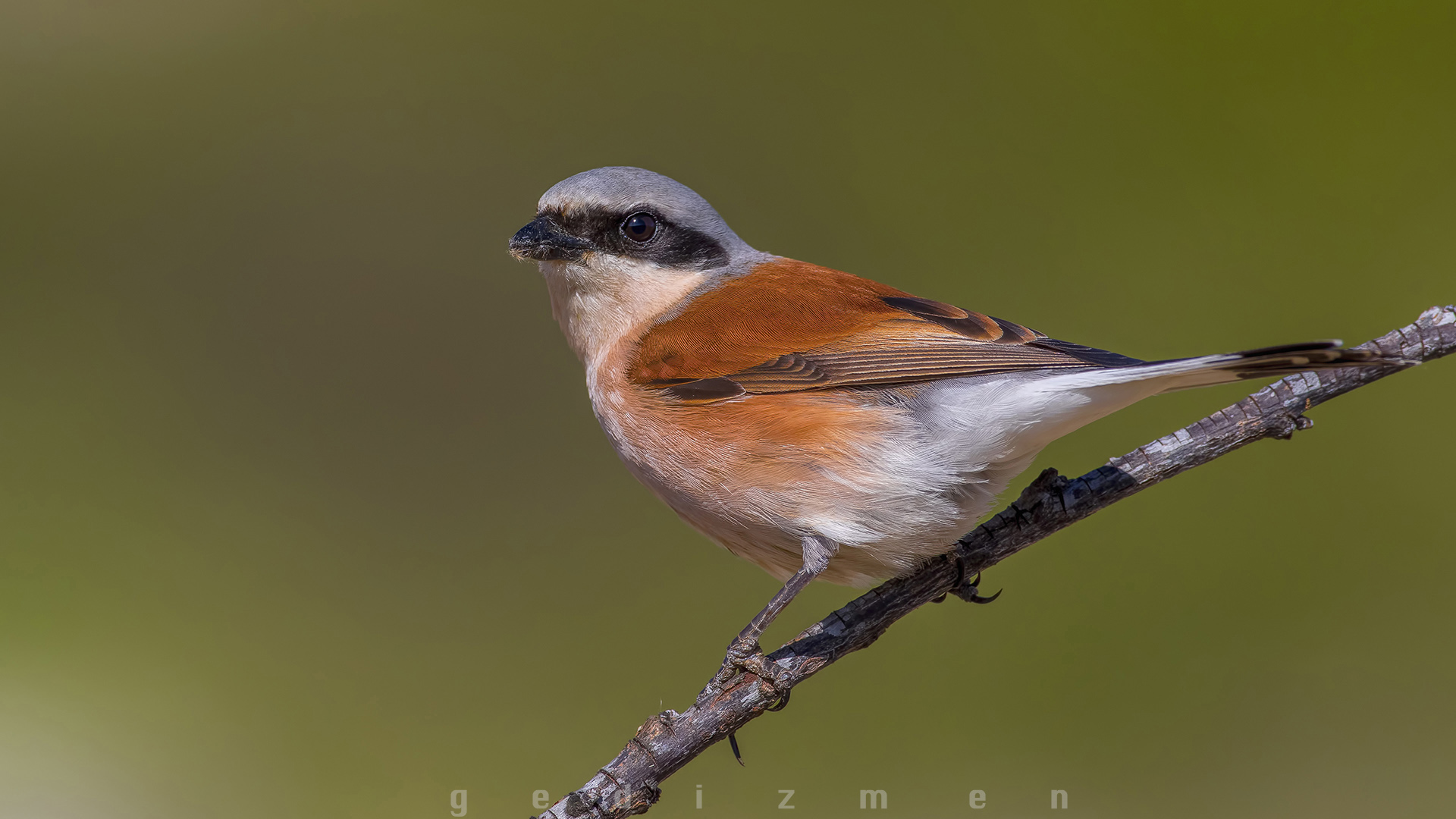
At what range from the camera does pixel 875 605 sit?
5.32 ft

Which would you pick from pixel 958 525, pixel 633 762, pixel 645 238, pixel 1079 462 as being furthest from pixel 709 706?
pixel 1079 462

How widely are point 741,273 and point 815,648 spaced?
3.23ft

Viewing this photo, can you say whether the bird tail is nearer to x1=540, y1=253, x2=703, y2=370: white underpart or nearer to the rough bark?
the rough bark

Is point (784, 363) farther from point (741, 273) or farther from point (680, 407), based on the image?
point (741, 273)

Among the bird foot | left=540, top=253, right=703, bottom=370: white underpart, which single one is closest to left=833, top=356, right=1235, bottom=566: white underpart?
the bird foot

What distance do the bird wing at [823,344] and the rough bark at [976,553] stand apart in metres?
0.20

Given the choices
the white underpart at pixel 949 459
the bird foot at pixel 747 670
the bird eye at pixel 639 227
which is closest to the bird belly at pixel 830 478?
the white underpart at pixel 949 459

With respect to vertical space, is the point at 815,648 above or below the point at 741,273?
below

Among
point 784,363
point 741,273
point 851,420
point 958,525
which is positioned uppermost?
point 741,273

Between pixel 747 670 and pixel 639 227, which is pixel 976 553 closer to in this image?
pixel 747 670

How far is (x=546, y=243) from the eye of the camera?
6.68 ft

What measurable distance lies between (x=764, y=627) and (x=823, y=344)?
1.81 feet

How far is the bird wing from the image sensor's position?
5.61 feet

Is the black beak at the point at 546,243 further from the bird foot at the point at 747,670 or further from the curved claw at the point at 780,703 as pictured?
the curved claw at the point at 780,703
